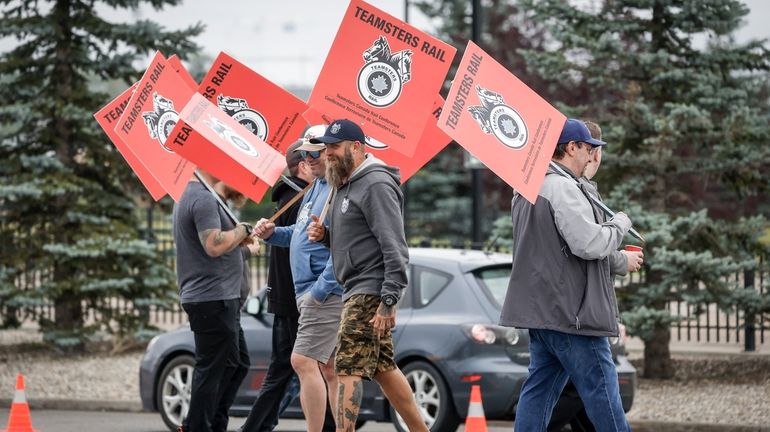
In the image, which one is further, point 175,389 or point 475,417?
point 175,389

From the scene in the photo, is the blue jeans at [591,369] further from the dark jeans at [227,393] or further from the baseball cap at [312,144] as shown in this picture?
the dark jeans at [227,393]

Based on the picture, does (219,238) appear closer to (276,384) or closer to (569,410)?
(276,384)

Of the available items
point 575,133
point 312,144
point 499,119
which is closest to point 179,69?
point 312,144

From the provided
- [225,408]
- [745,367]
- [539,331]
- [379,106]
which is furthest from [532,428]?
[745,367]

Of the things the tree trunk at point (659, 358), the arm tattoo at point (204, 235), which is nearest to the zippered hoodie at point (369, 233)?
the arm tattoo at point (204, 235)

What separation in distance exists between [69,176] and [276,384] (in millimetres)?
8264

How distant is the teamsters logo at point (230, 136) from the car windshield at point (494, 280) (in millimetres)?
3042

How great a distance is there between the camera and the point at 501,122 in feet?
23.4

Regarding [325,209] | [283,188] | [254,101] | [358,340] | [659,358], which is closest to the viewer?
[358,340]

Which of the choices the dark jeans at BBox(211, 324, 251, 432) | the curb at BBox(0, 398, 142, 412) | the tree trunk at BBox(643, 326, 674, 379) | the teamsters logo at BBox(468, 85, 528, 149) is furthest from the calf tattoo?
the tree trunk at BBox(643, 326, 674, 379)

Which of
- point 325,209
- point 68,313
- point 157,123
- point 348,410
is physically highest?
point 157,123

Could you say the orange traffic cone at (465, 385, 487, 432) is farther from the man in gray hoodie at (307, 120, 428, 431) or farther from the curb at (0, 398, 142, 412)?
the curb at (0, 398, 142, 412)

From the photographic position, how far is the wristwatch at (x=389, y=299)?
740 centimetres

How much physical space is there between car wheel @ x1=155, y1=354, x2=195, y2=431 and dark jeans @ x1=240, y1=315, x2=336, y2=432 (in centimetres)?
230
